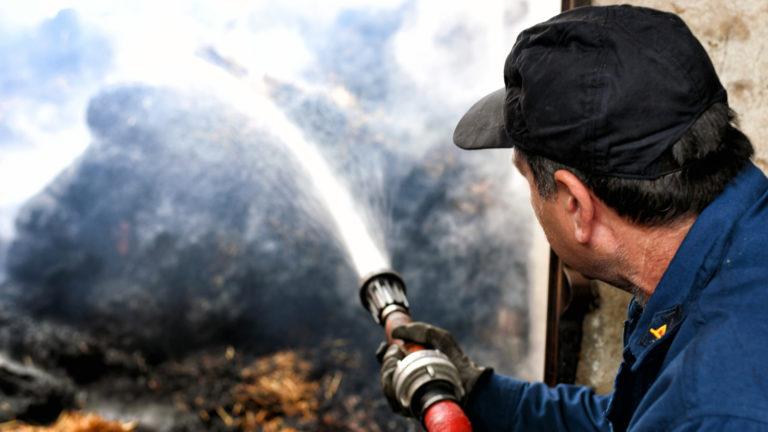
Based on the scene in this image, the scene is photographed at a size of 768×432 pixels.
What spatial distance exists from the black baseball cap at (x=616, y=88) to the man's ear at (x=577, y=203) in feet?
0.12

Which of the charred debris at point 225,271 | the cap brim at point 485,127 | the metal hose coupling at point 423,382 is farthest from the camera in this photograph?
the charred debris at point 225,271

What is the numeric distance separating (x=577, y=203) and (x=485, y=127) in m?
0.36

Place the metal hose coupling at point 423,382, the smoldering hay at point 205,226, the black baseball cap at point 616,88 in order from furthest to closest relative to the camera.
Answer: the smoldering hay at point 205,226 < the metal hose coupling at point 423,382 < the black baseball cap at point 616,88

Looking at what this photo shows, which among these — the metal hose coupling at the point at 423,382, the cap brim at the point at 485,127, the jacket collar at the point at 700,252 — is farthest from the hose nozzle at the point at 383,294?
the jacket collar at the point at 700,252

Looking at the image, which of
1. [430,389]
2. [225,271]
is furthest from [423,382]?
[225,271]

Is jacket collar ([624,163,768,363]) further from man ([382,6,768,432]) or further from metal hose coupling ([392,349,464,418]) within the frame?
metal hose coupling ([392,349,464,418])

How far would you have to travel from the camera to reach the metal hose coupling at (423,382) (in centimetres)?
153

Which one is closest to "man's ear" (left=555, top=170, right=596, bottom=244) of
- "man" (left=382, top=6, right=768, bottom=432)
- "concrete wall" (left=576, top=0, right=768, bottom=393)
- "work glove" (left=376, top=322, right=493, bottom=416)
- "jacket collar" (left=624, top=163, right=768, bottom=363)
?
"man" (left=382, top=6, right=768, bottom=432)

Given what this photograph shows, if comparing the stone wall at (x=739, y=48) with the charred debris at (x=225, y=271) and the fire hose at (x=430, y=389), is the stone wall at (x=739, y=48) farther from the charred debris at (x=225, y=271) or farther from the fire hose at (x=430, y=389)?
the fire hose at (x=430, y=389)

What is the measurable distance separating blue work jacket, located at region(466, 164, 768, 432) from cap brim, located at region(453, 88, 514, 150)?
49 centimetres

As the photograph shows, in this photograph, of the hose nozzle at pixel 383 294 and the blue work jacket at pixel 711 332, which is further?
the hose nozzle at pixel 383 294

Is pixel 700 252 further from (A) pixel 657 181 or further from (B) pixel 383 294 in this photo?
(B) pixel 383 294

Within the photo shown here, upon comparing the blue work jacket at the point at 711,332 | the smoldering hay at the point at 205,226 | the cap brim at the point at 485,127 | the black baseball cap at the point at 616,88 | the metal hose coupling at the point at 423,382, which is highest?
the smoldering hay at the point at 205,226

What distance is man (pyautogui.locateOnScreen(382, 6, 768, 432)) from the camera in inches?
37.2
